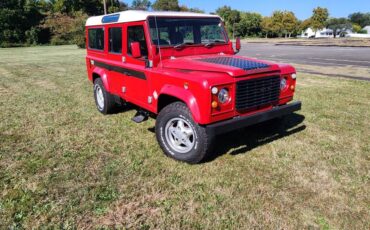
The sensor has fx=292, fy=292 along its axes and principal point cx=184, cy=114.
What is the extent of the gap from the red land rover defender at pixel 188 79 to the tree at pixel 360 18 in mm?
141340

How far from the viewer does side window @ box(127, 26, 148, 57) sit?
450 cm

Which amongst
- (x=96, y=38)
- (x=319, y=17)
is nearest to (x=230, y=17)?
(x=319, y=17)

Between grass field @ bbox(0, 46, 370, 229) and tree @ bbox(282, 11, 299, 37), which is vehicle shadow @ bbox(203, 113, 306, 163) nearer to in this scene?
grass field @ bbox(0, 46, 370, 229)

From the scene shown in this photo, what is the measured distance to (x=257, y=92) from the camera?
393 cm

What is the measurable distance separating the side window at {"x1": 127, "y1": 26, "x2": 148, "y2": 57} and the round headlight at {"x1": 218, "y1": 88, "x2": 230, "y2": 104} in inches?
60.2

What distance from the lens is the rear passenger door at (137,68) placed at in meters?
4.51

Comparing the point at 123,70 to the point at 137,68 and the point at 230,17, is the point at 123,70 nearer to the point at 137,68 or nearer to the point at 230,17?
the point at 137,68

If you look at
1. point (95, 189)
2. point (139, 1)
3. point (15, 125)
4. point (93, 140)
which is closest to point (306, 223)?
point (95, 189)

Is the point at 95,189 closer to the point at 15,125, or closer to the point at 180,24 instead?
the point at 180,24

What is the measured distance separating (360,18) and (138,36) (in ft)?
490

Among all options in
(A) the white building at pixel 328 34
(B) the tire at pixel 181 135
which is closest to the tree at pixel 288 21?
(A) the white building at pixel 328 34

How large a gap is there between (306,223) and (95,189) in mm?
2348

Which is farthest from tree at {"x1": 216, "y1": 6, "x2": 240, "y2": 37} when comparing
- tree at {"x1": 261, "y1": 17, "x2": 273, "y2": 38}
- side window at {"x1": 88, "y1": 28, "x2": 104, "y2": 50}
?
side window at {"x1": 88, "y1": 28, "x2": 104, "y2": 50}

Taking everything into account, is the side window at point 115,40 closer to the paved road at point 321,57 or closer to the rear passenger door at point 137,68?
the rear passenger door at point 137,68
